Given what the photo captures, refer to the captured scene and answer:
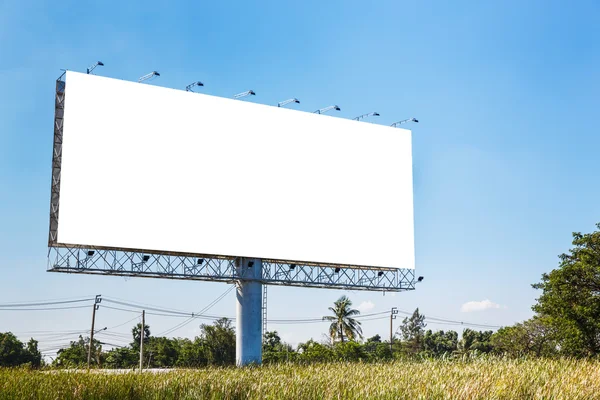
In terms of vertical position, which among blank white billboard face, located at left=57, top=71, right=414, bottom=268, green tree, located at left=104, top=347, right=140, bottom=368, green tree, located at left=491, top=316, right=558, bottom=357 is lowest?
green tree, located at left=104, top=347, right=140, bottom=368

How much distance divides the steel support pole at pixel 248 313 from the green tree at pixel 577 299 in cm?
1439

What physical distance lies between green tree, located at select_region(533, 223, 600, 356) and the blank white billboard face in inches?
291

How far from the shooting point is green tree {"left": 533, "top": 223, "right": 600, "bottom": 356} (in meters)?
31.6

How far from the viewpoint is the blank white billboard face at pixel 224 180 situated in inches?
1136

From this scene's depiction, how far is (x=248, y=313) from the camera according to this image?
32.7 m

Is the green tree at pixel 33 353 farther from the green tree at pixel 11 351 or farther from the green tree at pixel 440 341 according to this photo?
the green tree at pixel 440 341

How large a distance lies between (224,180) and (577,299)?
18.1 m

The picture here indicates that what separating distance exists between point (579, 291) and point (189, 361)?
29.3 meters

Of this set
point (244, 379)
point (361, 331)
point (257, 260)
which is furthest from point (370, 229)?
point (361, 331)

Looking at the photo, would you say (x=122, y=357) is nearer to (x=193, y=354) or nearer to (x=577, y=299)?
(x=193, y=354)

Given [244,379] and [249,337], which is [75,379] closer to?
[244,379]

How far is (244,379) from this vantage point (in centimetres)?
1412

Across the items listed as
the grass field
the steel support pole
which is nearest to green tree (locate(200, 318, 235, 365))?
the steel support pole

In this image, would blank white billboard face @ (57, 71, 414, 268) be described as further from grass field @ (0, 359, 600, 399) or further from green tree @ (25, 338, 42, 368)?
green tree @ (25, 338, 42, 368)
